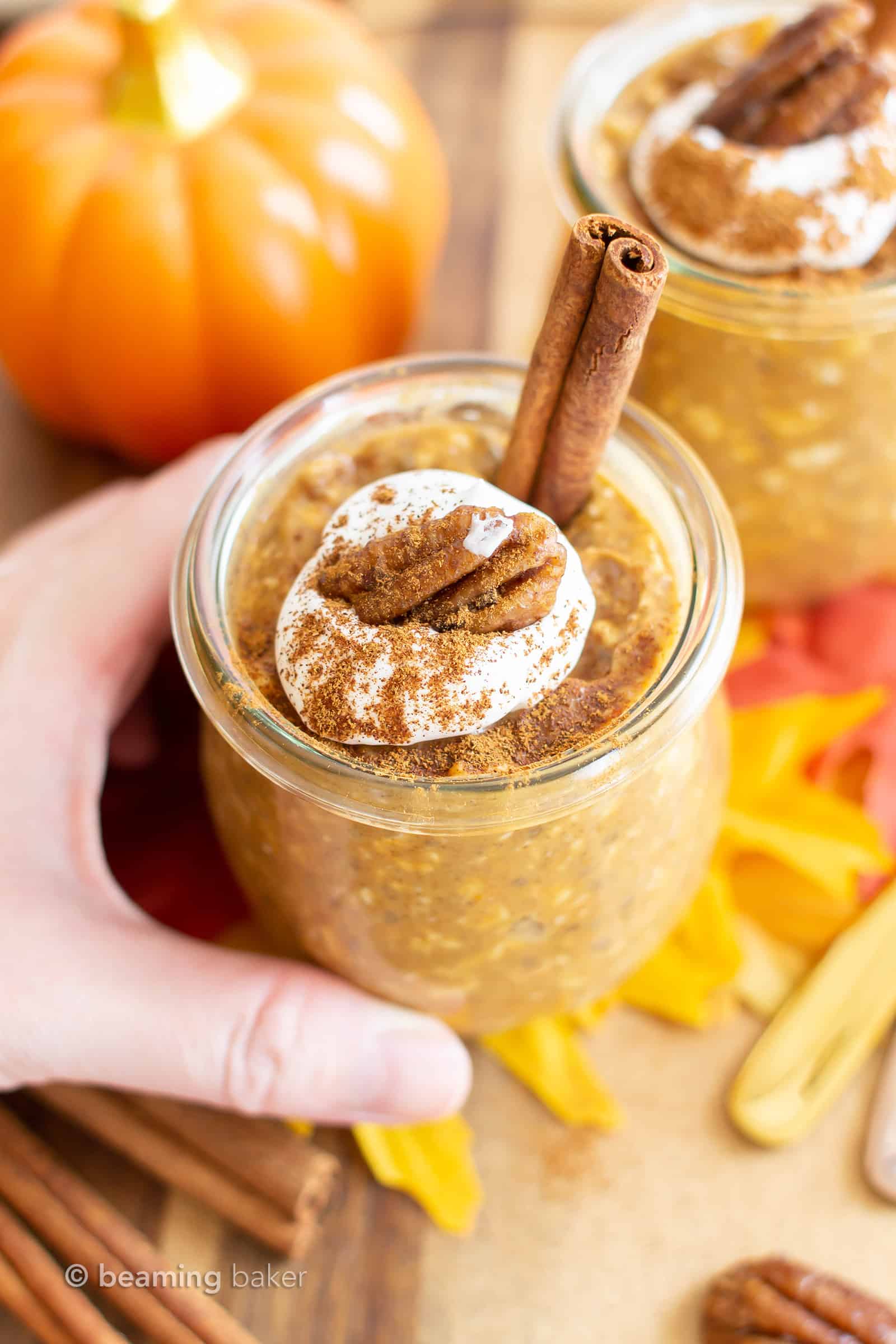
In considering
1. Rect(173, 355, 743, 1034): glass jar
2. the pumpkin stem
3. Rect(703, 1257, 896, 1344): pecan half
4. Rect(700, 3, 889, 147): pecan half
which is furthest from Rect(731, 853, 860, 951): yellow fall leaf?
the pumpkin stem

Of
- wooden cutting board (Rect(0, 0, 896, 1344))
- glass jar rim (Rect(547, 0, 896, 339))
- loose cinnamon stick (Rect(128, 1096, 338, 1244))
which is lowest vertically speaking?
wooden cutting board (Rect(0, 0, 896, 1344))

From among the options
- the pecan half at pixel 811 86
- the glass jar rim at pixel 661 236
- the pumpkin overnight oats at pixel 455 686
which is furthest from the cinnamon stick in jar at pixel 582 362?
the pecan half at pixel 811 86

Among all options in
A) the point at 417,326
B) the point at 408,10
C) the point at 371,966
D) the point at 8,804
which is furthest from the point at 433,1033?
the point at 408,10

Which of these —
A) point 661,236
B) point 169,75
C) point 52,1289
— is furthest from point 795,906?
point 169,75

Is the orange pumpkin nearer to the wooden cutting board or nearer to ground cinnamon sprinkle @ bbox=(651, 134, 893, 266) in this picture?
ground cinnamon sprinkle @ bbox=(651, 134, 893, 266)

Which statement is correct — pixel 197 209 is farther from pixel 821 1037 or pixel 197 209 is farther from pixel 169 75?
pixel 821 1037

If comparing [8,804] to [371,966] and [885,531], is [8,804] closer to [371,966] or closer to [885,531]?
[371,966]
